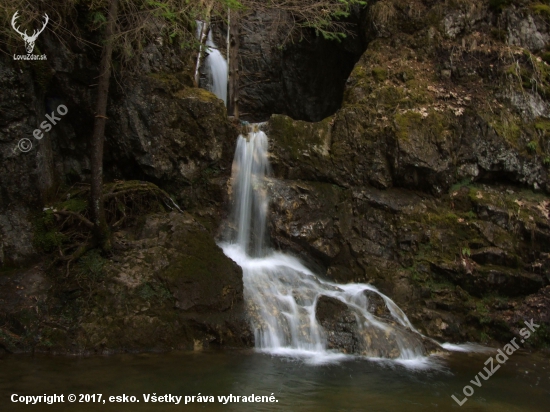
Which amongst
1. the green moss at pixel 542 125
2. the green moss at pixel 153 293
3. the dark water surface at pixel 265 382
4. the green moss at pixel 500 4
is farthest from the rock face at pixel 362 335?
the green moss at pixel 500 4

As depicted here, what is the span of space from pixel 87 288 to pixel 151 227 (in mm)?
1718

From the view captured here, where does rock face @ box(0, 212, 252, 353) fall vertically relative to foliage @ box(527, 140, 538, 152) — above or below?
below

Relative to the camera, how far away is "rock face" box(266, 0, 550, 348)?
373 inches

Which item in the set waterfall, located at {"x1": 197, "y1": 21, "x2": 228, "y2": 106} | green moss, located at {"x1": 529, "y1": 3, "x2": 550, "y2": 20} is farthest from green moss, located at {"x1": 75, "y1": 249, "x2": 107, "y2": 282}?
green moss, located at {"x1": 529, "y1": 3, "x2": 550, "y2": 20}

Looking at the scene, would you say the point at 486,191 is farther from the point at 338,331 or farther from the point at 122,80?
the point at 122,80

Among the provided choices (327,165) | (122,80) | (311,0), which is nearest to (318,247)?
(327,165)

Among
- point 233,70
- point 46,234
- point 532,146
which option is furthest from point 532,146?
point 46,234

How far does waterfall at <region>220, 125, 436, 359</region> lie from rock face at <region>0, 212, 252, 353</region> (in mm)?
535

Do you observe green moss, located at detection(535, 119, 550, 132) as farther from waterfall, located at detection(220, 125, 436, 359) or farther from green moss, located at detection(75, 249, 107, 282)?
green moss, located at detection(75, 249, 107, 282)

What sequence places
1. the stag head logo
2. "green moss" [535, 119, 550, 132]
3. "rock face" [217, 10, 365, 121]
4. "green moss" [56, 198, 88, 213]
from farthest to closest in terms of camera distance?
1. "rock face" [217, 10, 365, 121]
2. "green moss" [535, 119, 550, 132]
3. "green moss" [56, 198, 88, 213]
4. the stag head logo

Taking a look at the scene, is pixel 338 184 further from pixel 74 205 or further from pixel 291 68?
pixel 291 68

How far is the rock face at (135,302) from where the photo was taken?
6559 millimetres

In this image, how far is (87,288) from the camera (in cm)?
709

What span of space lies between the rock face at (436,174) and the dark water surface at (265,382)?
2.54 m
